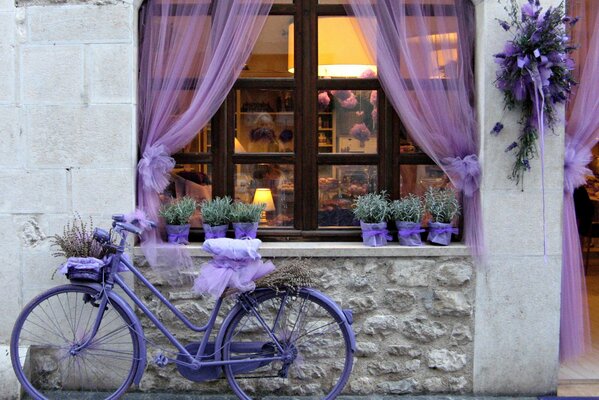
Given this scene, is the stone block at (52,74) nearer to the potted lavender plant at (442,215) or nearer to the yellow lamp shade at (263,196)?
the yellow lamp shade at (263,196)

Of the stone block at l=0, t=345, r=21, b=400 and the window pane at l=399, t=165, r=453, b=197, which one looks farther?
the window pane at l=399, t=165, r=453, b=197

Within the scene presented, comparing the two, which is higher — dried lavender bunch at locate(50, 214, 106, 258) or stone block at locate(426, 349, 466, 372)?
dried lavender bunch at locate(50, 214, 106, 258)

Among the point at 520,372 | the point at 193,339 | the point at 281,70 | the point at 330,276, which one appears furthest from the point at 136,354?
the point at 520,372

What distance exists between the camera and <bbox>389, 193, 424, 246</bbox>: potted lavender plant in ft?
16.4

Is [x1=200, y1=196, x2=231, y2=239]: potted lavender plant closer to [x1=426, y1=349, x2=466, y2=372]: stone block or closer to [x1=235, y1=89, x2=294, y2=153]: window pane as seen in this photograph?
[x1=235, y1=89, x2=294, y2=153]: window pane

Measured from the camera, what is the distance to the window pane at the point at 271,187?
527cm

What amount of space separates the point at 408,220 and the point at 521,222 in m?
0.78

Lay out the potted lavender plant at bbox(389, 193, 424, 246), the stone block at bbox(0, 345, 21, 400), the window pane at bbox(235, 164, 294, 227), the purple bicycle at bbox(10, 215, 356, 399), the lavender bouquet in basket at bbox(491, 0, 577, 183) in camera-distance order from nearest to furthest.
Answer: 1. the purple bicycle at bbox(10, 215, 356, 399)
2. the lavender bouquet in basket at bbox(491, 0, 577, 183)
3. the stone block at bbox(0, 345, 21, 400)
4. the potted lavender plant at bbox(389, 193, 424, 246)
5. the window pane at bbox(235, 164, 294, 227)

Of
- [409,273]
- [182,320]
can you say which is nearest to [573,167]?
[409,273]

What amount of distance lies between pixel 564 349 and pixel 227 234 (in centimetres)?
261

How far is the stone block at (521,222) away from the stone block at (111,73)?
2.65m

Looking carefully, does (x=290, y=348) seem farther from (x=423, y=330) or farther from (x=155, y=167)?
(x=155, y=167)

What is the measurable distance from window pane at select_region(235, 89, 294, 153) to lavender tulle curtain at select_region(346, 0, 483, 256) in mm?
763

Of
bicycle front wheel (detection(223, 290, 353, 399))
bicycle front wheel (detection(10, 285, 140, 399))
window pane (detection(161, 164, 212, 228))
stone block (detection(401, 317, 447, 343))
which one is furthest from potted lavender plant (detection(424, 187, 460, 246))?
Answer: bicycle front wheel (detection(10, 285, 140, 399))
